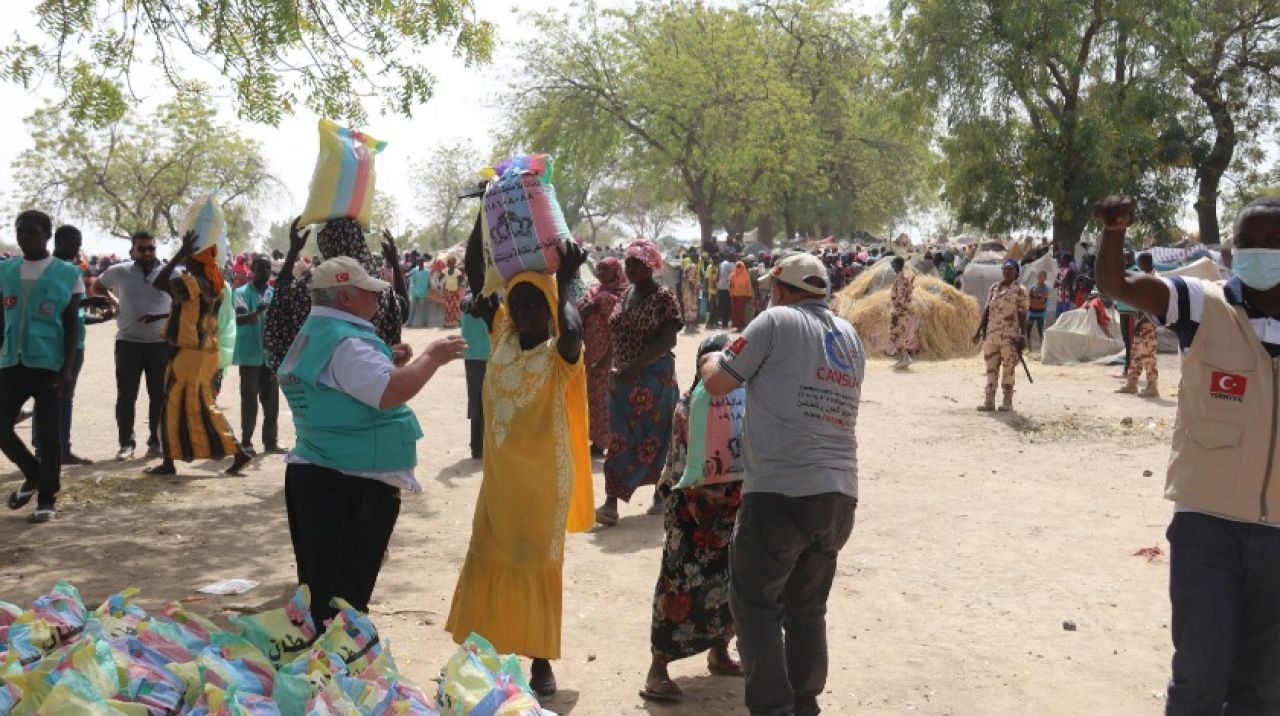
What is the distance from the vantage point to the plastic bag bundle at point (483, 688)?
142 inches

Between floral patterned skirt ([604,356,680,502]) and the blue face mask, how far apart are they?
4.70 meters

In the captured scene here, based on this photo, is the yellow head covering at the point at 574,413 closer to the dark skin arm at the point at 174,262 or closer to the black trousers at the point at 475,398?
the dark skin arm at the point at 174,262

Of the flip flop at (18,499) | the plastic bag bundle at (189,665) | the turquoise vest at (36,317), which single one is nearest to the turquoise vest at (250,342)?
the flip flop at (18,499)

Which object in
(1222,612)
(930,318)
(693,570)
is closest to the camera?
(1222,612)

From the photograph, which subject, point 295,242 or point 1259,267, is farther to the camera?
point 295,242

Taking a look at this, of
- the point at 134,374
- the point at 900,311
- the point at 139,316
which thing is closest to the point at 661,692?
the point at 139,316

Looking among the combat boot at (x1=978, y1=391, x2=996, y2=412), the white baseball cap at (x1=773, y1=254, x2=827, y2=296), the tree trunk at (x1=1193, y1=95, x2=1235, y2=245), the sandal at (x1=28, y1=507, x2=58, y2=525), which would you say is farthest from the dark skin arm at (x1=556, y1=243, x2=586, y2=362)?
the tree trunk at (x1=1193, y1=95, x2=1235, y2=245)

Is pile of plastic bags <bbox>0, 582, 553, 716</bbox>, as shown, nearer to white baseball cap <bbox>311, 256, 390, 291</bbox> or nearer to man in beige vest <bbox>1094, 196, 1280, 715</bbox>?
Result: white baseball cap <bbox>311, 256, 390, 291</bbox>

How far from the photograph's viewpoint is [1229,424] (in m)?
3.51

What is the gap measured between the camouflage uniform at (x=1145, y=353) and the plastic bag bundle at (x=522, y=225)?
11721 millimetres

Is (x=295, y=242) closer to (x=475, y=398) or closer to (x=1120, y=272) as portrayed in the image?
(x=1120, y=272)

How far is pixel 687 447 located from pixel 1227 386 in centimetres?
226

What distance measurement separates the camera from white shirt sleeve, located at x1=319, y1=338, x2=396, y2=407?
4164 millimetres

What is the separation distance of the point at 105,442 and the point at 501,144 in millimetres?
30396
